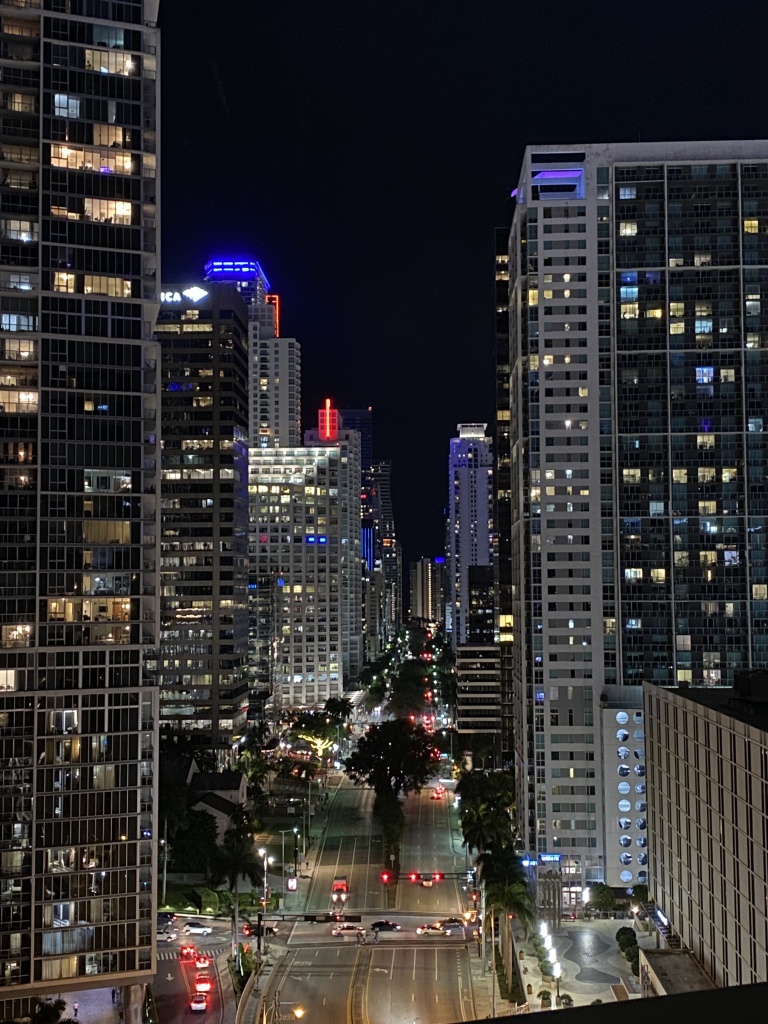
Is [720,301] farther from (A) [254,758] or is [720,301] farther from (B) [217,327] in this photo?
(A) [254,758]

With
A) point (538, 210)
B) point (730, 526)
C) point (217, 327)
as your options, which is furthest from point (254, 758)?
point (538, 210)

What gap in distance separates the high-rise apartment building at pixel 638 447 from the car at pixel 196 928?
2822 cm

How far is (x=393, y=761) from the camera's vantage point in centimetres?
10250

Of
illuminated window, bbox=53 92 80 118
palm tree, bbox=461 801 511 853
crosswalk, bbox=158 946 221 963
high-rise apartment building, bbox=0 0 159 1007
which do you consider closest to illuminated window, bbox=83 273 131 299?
high-rise apartment building, bbox=0 0 159 1007

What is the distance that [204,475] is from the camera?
122 metres

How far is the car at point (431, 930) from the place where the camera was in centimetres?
6728

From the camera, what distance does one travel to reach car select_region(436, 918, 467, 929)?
2709 inches

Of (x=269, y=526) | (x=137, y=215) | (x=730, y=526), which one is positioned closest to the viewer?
(x=137, y=215)

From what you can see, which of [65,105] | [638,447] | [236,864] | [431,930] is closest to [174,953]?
[236,864]

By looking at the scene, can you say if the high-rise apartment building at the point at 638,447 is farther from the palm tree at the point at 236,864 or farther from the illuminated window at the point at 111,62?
the illuminated window at the point at 111,62

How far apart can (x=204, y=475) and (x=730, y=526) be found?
6662 centimetres

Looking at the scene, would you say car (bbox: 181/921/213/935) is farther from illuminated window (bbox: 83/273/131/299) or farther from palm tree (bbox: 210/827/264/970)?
illuminated window (bbox: 83/273/131/299)

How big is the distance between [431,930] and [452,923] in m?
2.35

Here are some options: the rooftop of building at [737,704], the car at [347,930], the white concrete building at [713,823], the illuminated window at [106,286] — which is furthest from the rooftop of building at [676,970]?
the illuminated window at [106,286]
